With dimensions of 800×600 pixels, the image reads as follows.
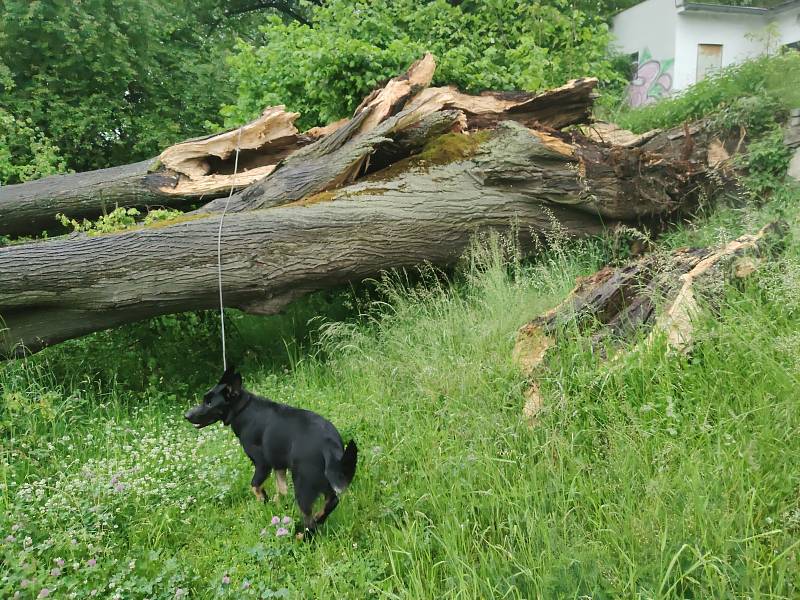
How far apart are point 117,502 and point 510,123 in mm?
5086

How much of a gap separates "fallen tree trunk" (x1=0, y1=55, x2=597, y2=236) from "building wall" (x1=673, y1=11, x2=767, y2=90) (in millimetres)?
11431

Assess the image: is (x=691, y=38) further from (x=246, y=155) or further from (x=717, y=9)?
(x=246, y=155)

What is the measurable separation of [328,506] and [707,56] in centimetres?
1829

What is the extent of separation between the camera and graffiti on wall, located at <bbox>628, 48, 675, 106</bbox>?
53.5ft

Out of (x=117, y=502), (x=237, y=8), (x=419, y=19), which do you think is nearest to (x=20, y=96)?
(x=419, y=19)

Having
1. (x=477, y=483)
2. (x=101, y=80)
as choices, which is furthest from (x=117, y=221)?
(x=101, y=80)

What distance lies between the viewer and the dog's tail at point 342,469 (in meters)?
2.59

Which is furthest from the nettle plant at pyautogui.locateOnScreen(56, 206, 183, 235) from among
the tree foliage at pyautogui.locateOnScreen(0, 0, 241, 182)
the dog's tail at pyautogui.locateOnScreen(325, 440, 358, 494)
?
the tree foliage at pyautogui.locateOnScreen(0, 0, 241, 182)

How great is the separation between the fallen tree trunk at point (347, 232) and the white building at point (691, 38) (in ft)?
37.8

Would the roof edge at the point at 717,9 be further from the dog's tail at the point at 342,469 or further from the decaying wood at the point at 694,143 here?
the dog's tail at the point at 342,469

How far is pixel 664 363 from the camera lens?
10.3 ft

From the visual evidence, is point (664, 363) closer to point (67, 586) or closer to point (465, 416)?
point (465, 416)

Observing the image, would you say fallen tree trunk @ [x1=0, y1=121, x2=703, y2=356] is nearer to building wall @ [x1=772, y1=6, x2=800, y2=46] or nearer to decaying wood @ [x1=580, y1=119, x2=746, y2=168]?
decaying wood @ [x1=580, y1=119, x2=746, y2=168]

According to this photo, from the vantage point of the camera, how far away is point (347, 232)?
5.24 metres
